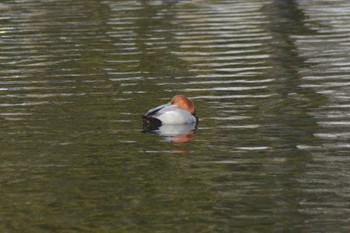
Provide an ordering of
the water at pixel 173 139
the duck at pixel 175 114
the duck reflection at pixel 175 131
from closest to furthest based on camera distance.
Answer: the water at pixel 173 139 → the duck reflection at pixel 175 131 → the duck at pixel 175 114

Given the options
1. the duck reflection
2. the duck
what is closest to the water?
the duck reflection

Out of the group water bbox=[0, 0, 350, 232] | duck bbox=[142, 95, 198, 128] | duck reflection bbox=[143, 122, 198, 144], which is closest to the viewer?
water bbox=[0, 0, 350, 232]

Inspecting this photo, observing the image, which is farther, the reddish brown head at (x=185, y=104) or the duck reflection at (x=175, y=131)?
the reddish brown head at (x=185, y=104)

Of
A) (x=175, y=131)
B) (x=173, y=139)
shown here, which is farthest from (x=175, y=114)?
(x=173, y=139)

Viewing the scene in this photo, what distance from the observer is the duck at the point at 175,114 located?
1730 cm

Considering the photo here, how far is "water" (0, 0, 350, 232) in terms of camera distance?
1241 cm

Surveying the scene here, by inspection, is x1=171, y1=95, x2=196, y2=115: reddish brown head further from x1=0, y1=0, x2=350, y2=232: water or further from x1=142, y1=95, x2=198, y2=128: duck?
x1=0, y1=0, x2=350, y2=232: water

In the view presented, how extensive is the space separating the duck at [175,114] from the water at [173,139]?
9.9 inches

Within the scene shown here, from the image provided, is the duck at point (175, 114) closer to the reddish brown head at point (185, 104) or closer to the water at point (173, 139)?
the reddish brown head at point (185, 104)

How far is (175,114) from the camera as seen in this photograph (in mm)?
17438

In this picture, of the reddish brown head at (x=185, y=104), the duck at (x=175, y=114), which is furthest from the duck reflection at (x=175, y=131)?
the reddish brown head at (x=185, y=104)

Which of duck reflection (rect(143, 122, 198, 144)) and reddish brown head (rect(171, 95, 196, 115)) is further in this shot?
reddish brown head (rect(171, 95, 196, 115))

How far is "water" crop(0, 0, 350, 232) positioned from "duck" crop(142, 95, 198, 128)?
0.82 feet

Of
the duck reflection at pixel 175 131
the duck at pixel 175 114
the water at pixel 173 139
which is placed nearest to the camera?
the water at pixel 173 139
